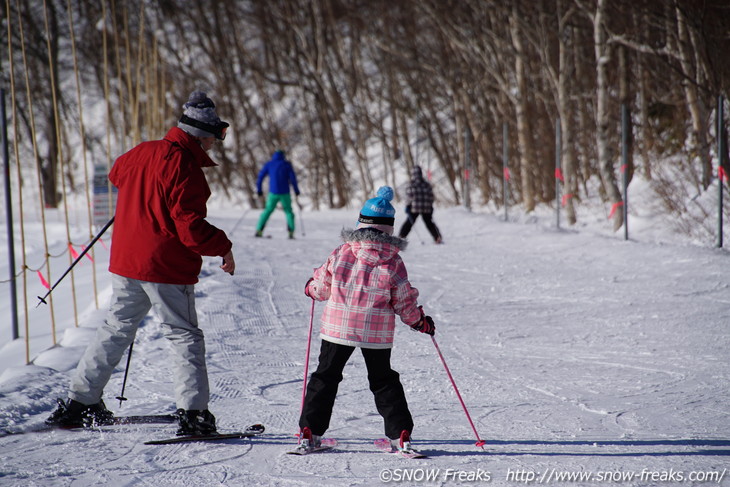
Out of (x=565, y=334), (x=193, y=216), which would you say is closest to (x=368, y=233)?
(x=193, y=216)

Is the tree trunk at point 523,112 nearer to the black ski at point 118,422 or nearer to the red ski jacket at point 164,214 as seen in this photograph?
the red ski jacket at point 164,214

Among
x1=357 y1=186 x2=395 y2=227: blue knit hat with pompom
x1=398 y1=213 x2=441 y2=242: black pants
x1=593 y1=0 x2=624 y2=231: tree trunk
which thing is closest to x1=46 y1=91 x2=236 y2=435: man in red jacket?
x1=357 y1=186 x2=395 y2=227: blue knit hat with pompom

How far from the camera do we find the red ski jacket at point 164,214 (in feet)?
12.0

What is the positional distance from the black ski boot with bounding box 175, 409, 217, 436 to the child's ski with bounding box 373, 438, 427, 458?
0.85 metres

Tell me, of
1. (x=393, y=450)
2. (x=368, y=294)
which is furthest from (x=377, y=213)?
(x=393, y=450)

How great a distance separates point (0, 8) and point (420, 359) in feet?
85.7

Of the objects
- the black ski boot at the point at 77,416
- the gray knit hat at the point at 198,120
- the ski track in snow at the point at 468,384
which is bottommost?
the ski track in snow at the point at 468,384

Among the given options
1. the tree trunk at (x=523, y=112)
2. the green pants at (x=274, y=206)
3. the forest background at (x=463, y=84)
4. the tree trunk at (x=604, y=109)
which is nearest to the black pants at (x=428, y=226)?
the green pants at (x=274, y=206)

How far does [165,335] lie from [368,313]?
109cm

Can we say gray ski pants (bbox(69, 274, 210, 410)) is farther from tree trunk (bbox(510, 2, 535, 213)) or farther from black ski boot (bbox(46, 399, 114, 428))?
tree trunk (bbox(510, 2, 535, 213))

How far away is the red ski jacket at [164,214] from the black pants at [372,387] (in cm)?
74

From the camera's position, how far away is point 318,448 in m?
3.77

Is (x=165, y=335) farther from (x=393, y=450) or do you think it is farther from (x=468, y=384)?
(x=468, y=384)

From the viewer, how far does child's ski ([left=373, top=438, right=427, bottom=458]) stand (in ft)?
12.0
